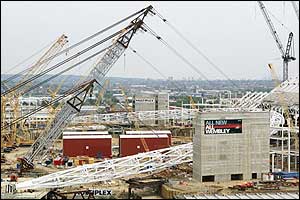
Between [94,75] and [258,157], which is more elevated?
[94,75]

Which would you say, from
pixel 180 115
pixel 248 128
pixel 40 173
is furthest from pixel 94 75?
pixel 180 115

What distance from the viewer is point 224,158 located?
51.3ft

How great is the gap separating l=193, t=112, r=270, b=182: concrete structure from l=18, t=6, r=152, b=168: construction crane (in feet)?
11.1

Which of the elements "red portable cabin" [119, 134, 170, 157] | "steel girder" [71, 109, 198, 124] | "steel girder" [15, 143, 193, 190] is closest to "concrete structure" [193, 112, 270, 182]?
"steel girder" [15, 143, 193, 190]

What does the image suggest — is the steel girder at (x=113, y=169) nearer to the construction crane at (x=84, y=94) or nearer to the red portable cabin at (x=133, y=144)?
the construction crane at (x=84, y=94)

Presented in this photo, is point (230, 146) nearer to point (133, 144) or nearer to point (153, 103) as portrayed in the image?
point (133, 144)

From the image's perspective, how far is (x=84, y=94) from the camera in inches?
684

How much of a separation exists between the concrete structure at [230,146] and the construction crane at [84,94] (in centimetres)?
340

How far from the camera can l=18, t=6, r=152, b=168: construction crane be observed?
55.1 ft

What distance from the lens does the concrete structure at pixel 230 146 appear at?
15.5 meters

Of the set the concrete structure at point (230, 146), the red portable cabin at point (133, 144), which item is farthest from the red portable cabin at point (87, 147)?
the concrete structure at point (230, 146)

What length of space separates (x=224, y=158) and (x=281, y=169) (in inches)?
139

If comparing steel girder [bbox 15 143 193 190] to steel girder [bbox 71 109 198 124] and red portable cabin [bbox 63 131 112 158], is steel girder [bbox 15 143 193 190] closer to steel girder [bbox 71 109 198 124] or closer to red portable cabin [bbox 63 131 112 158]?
red portable cabin [bbox 63 131 112 158]

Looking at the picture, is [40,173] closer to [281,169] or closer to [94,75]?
[94,75]
